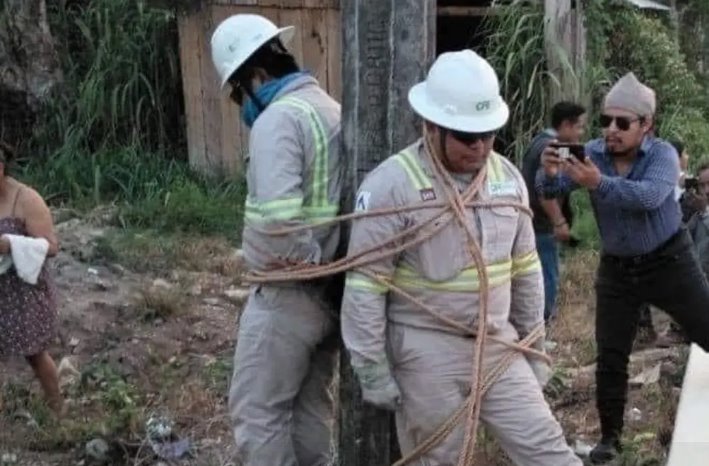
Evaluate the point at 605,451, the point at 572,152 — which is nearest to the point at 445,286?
the point at 572,152

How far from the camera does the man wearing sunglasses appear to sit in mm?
4613

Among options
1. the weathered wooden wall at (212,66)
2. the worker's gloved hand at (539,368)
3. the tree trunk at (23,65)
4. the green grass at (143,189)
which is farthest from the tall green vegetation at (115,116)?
the worker's gloved hand at (539,368)

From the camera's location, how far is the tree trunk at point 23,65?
1162cm

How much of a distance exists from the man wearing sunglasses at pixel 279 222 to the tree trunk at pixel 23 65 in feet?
23.4

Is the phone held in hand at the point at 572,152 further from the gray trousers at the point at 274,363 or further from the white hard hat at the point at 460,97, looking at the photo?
the gray trousers at the point at 274,363

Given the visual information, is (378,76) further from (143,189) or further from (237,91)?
(143,189)

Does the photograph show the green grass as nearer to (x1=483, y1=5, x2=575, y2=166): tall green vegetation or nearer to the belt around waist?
(x1=483, y1=5, x2=575, y2=166): tall green vegetation

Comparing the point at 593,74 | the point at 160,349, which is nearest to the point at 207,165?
the point at 593,74

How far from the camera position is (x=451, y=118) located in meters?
4.18

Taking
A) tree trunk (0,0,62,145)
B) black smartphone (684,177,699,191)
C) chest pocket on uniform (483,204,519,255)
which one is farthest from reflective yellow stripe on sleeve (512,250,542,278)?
tree trunk (0,0,62,145)

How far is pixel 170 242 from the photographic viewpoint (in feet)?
32.4

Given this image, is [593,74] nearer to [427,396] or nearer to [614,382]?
[614,382]

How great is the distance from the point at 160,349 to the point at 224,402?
100cm

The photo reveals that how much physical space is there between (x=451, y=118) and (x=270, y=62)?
3.01ft
